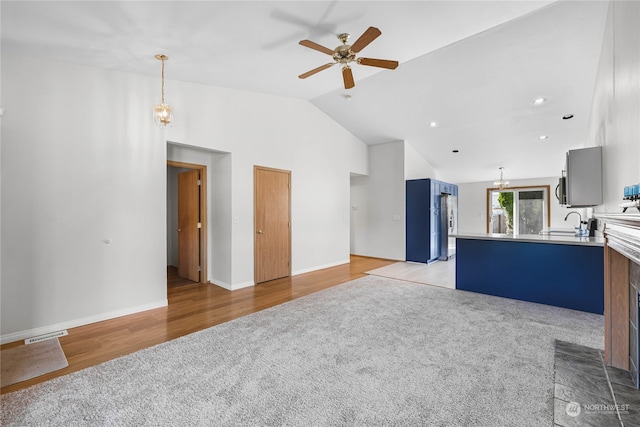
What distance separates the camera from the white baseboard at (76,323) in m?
2.72

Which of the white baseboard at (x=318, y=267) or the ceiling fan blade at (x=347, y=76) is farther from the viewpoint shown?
the white baseboard at (x=318, y=267)

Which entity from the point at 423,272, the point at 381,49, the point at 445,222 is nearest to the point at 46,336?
the point at 381,49

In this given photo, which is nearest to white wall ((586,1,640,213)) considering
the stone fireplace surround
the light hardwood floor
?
the stone fireplace surround

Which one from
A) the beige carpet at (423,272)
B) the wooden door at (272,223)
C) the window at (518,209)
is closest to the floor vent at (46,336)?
the wooden door at (272,223)

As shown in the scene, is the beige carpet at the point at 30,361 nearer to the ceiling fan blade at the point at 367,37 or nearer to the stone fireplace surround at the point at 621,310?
the ceiling fan blade at the point at 367,37

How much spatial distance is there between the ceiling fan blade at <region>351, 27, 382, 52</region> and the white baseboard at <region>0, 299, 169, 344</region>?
386 centimetres

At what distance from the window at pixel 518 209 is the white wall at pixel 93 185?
840 cm

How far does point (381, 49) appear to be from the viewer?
3400mm

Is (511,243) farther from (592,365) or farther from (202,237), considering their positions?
(202,237)

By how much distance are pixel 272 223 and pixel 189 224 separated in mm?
1503

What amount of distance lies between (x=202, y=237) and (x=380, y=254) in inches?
172

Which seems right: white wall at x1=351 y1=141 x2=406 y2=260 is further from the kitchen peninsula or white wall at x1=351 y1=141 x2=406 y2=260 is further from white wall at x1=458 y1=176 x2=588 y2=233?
white wall at x1=458 y1=176 x2=588 y2=233

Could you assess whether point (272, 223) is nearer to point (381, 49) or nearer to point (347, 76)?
point (347, 76)

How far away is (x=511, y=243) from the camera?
396 centimetres
